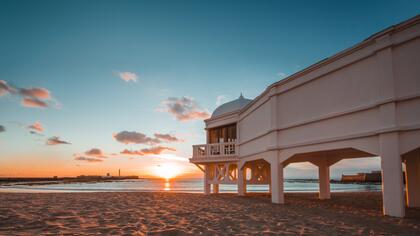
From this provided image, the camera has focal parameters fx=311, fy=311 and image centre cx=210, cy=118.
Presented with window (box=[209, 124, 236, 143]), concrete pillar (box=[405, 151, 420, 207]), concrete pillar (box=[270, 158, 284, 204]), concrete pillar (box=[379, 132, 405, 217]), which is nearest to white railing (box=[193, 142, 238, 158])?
window (box=[209, 124, 236, 143])

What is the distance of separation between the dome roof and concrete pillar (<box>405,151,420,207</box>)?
9.76m

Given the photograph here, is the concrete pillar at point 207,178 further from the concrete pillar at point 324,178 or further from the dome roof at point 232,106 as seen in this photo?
the concrete pillar at point 324,178

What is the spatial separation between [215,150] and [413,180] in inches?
437

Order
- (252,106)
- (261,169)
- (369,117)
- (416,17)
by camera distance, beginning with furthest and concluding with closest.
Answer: (261,169) → (252,106) → (369,117) → (416,17)

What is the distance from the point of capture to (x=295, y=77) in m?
11.7

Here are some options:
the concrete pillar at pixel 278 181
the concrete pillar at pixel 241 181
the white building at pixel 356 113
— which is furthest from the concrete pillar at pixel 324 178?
the concrete pillar at pixel 241 181

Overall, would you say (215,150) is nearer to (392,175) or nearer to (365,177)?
(392,175)

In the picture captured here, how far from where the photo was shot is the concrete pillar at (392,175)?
768 cm

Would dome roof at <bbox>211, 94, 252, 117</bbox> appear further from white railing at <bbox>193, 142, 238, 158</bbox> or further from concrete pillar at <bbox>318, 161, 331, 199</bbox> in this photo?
concrete pillar at <bbox>318, 161, 331, 199</bbox>

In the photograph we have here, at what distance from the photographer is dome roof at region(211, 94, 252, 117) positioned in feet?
65.4

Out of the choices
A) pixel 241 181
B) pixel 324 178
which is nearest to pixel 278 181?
pixel 324 178

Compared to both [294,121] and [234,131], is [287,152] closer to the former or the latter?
[294,121]

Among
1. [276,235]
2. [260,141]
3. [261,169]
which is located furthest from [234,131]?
[276,235]

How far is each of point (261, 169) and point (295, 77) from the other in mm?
8517
